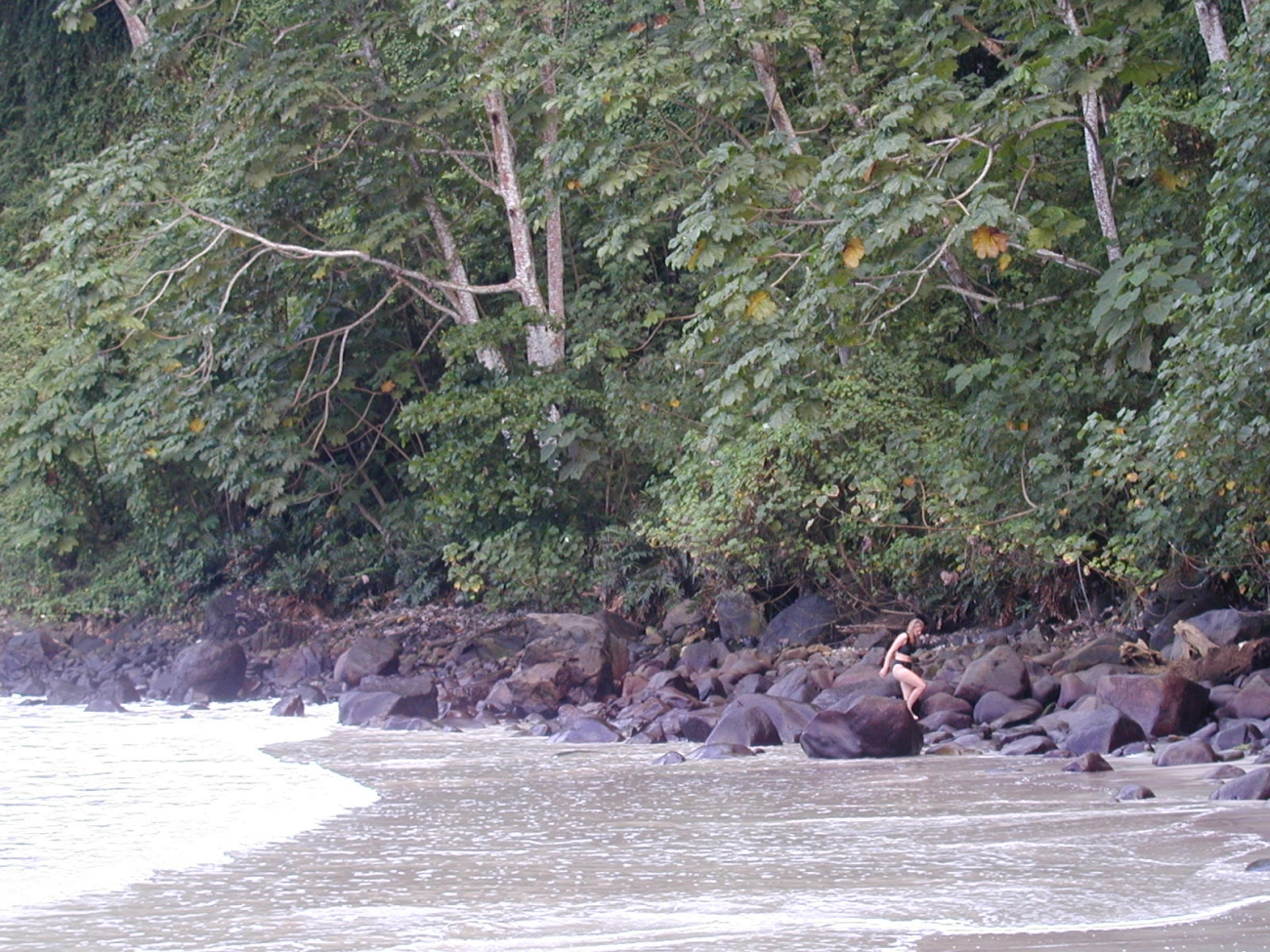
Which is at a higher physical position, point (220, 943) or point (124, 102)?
point (124, 102)

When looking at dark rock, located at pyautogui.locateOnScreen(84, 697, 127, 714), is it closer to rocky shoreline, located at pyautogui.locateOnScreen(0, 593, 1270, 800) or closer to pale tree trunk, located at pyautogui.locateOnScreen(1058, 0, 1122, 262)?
rocky shoreline, located at pyautogui.locateOnScreen(0, 593, 1270, 800)

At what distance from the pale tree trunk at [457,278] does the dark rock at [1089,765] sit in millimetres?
7773

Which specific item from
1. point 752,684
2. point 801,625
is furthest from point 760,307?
point 801,625

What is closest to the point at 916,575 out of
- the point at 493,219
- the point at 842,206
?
the point at 842,206

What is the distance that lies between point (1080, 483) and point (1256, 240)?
206cm

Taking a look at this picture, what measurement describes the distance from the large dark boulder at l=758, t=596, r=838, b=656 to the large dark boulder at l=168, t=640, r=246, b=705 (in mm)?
5104

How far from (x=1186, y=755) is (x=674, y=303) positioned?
7.68 meters

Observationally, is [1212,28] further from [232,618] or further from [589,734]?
[232,618]

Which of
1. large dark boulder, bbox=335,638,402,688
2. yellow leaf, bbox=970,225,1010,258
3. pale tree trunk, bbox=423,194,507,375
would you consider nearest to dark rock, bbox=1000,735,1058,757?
yellow leaf, bbox=970,225,1010,258

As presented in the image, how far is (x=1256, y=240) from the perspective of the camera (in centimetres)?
656

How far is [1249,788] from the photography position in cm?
475

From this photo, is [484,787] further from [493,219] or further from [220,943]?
[493,219]

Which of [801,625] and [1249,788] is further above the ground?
[801,625]

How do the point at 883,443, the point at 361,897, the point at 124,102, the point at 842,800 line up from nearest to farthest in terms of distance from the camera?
the point at 361,897 → the point at 842,800 → the point at 883,443 → the point at 124,102
